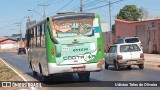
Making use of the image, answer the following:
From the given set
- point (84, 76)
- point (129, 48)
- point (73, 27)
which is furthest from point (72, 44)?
point (129, 48)

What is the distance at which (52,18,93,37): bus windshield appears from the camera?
17891 mm

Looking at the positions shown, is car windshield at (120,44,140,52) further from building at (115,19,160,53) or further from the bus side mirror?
building at (115,19,160,53)

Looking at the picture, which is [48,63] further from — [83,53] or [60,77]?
[60,77]

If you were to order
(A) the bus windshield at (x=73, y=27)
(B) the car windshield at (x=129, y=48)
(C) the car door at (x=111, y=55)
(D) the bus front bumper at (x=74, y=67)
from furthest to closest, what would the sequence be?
(C) the car door at (x=111, y=55) < (B) the car windshield at (x=129, y=48) < (A) the bus windshield at (x=73, y=27) < (D) the bus front bumper at (x=74, y=67)

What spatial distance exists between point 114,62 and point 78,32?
8.13m

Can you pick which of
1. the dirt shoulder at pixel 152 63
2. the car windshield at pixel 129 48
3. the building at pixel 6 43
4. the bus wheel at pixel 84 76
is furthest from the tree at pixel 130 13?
the building at pixel 6 43

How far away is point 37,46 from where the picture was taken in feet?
68.6

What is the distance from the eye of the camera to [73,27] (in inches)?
715

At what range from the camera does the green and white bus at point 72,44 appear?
57.8ft

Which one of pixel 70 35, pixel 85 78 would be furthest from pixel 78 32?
pixel 85 78

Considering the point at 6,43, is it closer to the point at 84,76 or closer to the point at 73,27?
the point at 84,76

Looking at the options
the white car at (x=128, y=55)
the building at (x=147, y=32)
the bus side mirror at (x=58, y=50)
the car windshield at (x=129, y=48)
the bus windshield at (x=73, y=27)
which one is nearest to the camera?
the bus side mirror at (x=58, y=50)

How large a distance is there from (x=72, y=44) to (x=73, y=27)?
2.61ft

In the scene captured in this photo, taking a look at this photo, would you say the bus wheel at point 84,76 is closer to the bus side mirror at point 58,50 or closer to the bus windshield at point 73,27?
the bus windshield at point 73,27
